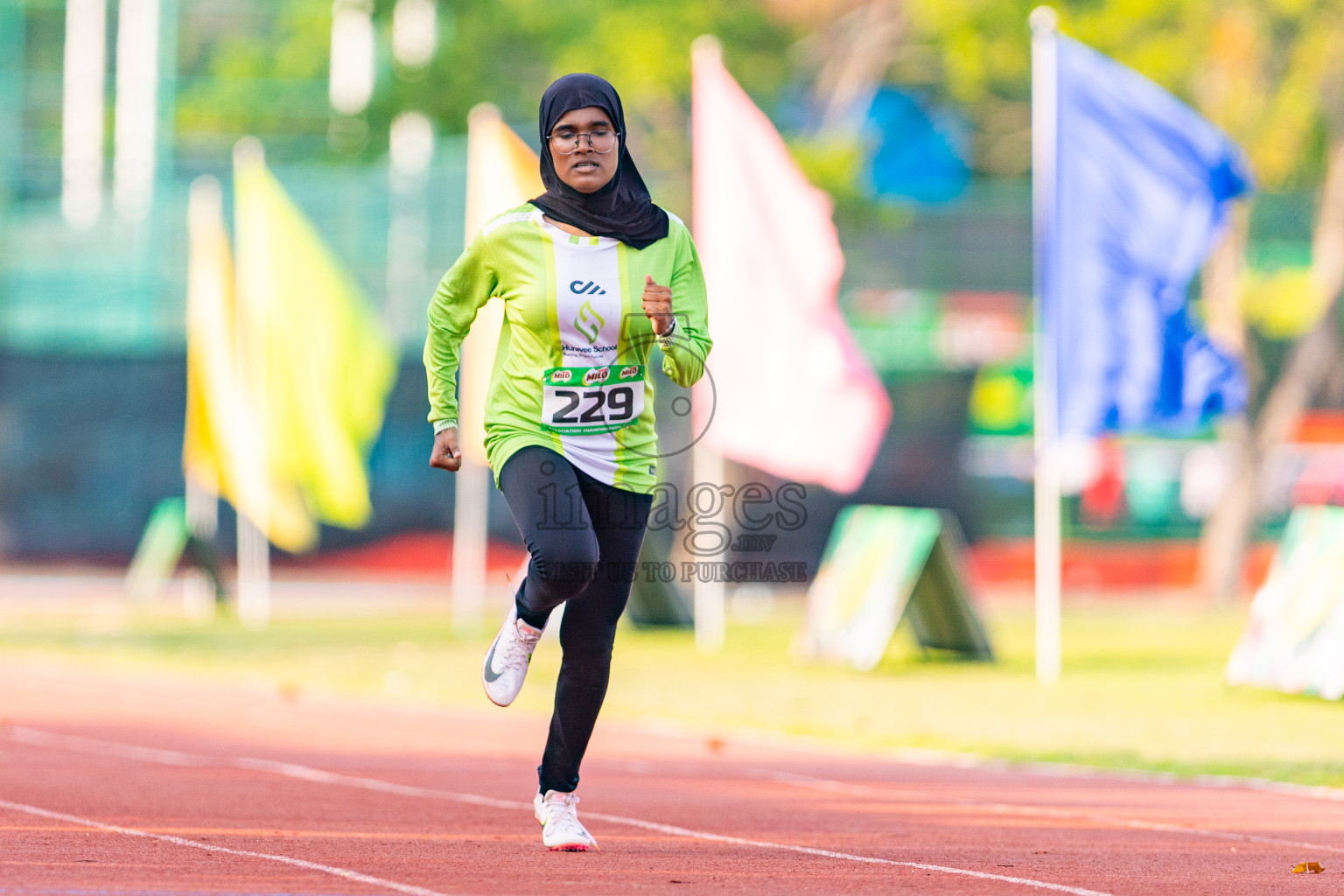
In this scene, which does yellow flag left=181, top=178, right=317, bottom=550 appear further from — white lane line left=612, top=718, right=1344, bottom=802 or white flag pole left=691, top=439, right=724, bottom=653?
white lane line left=612, top=718, right=1344, bottom=802

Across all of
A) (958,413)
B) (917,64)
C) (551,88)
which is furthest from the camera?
(917,64)

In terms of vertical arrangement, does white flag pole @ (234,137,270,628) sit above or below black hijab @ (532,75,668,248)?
below

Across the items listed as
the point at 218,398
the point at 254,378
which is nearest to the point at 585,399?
the point at 254,378

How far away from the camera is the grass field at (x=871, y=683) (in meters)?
11.1

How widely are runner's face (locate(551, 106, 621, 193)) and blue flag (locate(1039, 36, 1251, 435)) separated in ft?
31.1

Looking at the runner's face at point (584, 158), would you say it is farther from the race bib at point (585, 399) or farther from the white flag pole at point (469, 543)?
the white flag pole at point (469, 543)

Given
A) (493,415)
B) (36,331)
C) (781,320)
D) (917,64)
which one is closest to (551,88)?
(493,415)

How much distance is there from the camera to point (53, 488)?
27.8 m

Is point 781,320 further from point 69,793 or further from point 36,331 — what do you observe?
point 36,331

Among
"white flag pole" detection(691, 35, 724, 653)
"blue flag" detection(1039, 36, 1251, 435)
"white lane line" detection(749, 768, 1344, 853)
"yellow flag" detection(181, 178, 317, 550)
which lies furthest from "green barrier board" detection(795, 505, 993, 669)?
"yellow flag" detection(181, 178, 317, 550)

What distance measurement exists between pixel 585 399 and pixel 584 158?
759mm

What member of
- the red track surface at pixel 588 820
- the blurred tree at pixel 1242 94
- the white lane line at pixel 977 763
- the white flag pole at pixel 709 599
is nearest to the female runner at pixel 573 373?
the red track surface at pixel 588 820

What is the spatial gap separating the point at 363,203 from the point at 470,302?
22737 millimetres

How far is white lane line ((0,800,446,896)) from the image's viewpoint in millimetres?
5656
